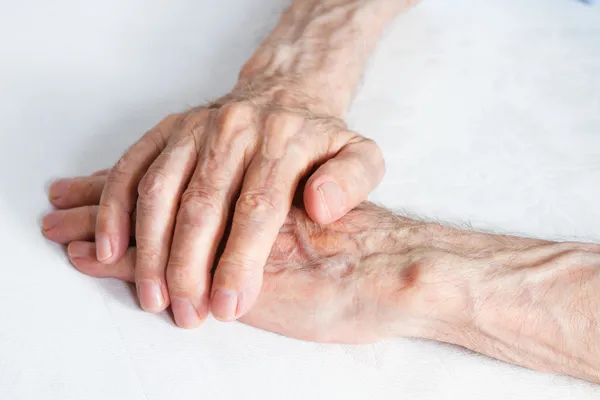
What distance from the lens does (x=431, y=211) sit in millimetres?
1171

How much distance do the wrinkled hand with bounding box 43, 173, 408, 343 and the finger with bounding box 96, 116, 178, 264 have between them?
0.02 meters

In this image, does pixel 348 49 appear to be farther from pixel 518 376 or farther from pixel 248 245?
pixel 518 376

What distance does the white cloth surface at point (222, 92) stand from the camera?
90 centimetres

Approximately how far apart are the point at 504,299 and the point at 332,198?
29cm

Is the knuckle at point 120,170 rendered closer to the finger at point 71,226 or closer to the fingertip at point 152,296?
the finger at point 71,226

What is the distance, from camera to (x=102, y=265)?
101 cm

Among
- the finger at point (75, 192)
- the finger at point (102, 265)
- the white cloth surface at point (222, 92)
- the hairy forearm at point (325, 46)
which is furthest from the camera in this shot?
the hairy forearm at point (325, 46)

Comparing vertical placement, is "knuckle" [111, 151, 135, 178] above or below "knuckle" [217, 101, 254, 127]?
below

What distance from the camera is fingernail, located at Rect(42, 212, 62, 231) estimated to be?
41.9 inches

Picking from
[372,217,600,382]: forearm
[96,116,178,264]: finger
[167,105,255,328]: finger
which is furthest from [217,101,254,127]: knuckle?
[372,217,600,382]: forearm

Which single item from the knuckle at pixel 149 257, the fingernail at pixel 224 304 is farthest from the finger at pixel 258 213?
the knuckle at pixel 149 257

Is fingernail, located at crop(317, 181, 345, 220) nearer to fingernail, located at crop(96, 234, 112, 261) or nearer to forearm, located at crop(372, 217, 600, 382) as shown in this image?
forearm, located at crop(372, 217, 600, 382)

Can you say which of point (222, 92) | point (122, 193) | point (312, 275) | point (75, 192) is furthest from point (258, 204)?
point (222, 92)

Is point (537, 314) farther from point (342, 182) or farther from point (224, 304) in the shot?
point (224, 304)
